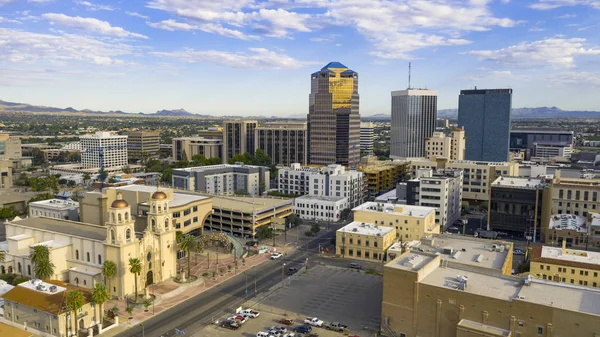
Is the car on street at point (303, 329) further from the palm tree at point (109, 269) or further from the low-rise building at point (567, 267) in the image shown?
the low-rise building at point (567, 267)

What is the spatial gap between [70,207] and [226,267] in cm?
4343

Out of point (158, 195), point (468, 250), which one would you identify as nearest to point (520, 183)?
point (468, 250)

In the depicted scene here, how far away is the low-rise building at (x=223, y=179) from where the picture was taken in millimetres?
141012

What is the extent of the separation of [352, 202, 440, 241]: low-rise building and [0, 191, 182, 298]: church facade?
134 feet

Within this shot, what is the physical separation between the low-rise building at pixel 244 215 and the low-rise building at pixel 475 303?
45.8m

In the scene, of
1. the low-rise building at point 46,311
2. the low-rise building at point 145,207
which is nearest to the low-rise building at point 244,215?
the low-rise building at point 145,207

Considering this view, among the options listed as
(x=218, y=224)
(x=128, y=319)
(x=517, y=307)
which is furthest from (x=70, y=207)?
(x=517, y=307)

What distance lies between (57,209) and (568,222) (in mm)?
106579

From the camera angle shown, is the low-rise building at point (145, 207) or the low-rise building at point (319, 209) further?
the low-rise building at point (319, 209)

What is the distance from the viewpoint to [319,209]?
120312 mm

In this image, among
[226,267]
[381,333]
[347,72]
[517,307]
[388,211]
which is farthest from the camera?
[347,72]

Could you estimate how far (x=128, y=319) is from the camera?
62.0 metres

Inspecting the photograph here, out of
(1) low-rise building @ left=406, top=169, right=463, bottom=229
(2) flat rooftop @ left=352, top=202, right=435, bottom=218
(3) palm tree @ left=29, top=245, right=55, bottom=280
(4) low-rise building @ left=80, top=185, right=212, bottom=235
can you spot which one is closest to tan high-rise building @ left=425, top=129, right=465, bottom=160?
(1) low-rise building @ left=406, top=169, right=463, bottom=229

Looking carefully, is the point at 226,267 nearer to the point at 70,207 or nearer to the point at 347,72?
the point at 70,207
